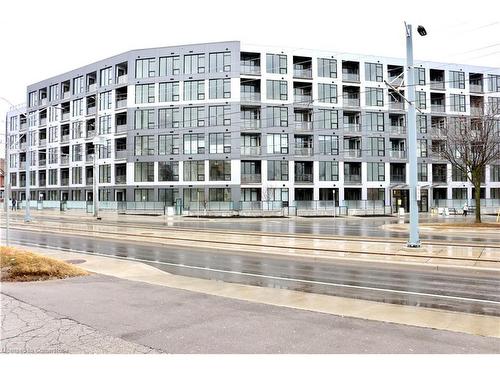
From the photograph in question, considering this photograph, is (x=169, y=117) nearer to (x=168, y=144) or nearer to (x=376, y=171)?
(x=168, y=144)

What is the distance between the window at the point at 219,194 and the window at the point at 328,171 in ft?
40.5

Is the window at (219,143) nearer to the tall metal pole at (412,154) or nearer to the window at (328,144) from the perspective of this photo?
the window at (328,144)

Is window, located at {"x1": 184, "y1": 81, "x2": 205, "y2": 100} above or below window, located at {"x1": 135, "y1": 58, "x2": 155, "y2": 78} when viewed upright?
below

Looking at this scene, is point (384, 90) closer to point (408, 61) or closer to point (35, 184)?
point (408, 61)

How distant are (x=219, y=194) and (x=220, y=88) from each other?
1322cm

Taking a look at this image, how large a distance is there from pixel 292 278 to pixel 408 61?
11.0 m

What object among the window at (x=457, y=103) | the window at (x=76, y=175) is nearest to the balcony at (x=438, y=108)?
the window at (x=457, y=103)

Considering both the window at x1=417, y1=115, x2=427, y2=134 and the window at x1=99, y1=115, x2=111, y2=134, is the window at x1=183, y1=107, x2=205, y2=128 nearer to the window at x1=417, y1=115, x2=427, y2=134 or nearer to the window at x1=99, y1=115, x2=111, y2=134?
the window at x1=99, y1=115, x2=111, y2=134

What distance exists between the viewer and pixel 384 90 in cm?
5503

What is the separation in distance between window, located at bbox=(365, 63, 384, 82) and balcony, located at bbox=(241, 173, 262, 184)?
2055 centimetres

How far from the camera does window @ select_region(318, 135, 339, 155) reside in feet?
171

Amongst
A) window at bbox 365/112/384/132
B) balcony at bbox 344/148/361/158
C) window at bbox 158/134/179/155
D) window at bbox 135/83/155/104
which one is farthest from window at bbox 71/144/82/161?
window at bbox 365/112/384/132

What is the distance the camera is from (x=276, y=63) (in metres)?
51.2

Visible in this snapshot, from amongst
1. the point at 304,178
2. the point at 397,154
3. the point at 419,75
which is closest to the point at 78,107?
the point at 304,178
